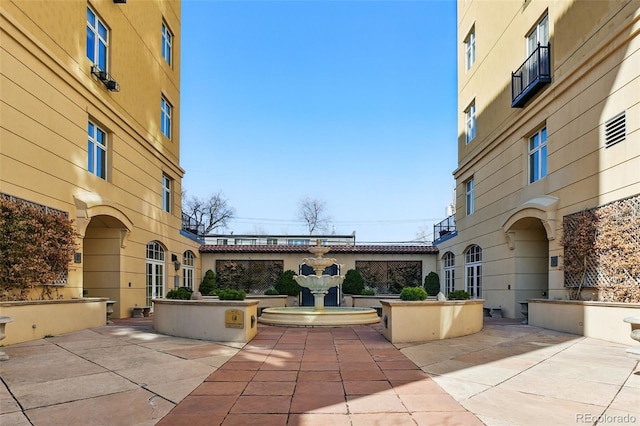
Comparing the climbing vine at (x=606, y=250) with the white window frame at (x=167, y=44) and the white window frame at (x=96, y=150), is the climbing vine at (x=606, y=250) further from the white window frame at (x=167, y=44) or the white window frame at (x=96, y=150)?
the white window frame at (x=167, y=44)

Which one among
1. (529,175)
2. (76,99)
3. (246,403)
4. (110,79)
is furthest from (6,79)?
(529,175)

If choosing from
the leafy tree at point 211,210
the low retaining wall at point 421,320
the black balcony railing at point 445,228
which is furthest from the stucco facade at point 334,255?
the leafy tree at point 211,210

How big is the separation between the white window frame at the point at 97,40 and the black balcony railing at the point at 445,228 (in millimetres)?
15403

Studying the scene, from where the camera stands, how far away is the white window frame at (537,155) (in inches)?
509

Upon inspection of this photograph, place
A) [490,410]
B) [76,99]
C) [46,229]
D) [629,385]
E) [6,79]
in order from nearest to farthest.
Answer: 1. [490,410]
2. [629,385]
3. [6,79]
4. [46,229]
5. [76,99]

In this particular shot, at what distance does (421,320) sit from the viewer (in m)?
9.16

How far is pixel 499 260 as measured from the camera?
15109 millimetres

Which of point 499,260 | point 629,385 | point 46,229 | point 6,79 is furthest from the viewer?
point 499,260

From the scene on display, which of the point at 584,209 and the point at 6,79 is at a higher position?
the point at 6,79

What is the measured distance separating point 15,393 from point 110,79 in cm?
1025

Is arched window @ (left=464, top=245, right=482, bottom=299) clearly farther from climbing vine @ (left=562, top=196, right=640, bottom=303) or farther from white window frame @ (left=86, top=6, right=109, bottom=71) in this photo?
white window frame @ (left=86, top=6, right=109, bottom=71)

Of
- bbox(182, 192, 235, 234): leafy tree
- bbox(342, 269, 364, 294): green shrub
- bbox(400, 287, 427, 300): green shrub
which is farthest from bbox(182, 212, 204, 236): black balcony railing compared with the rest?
bbox(182, 192, 235, 234): leafy tree

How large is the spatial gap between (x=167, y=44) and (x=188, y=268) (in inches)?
391

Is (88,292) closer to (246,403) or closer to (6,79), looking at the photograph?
(6,79)
